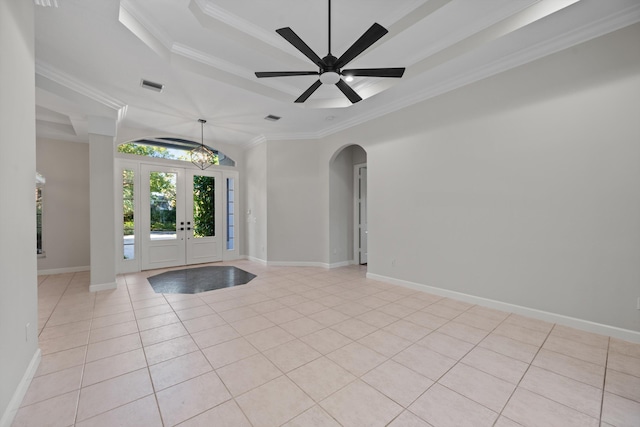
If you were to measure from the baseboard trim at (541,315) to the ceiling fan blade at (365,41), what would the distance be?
11.0 ft

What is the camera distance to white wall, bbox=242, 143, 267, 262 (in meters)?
6.37

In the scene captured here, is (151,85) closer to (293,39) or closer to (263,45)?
(263,45)

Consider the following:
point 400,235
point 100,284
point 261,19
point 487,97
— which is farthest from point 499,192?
point 100,284

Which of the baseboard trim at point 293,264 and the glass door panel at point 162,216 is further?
the baseboard trim at point 293,264

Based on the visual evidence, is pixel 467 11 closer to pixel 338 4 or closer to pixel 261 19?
pixel 338 4

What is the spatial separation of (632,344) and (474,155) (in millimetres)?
2447

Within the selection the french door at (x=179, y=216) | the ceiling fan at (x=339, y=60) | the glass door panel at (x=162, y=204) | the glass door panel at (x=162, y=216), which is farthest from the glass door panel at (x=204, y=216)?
the ceiling fan at (x=339, y=60)

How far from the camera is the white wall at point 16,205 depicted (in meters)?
1.58

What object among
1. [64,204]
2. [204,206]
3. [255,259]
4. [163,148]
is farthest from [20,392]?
[163,148]

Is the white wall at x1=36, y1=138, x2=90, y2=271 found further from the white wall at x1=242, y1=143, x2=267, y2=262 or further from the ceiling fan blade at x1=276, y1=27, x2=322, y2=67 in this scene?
the ceiling fan blade at x1=276, y1=27, x2=322, y2=67

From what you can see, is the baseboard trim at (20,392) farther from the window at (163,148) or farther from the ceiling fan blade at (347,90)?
the window at (163,148)

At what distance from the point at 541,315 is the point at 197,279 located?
5.27 meters

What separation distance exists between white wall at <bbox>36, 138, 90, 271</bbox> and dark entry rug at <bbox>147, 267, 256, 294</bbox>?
2.19 m

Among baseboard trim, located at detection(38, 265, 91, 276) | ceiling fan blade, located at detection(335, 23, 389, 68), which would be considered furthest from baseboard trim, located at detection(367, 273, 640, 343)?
baseboard trim, located at detection(38, 265, 91, 276)
